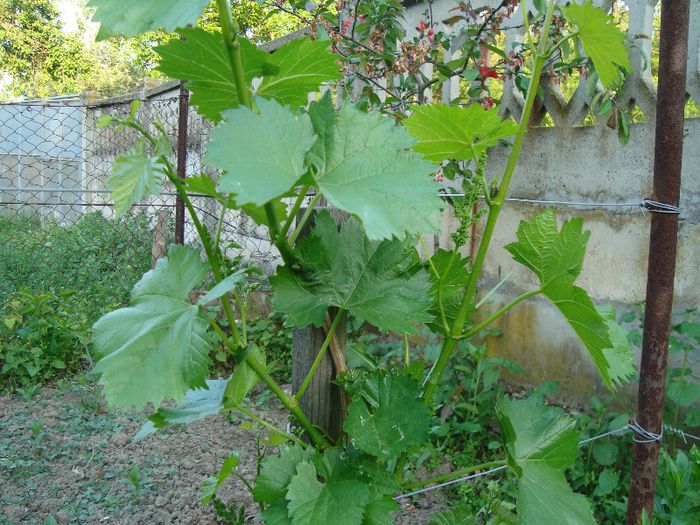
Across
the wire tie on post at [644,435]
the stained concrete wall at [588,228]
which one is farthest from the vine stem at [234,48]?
the stained concrete wall at [588,228]

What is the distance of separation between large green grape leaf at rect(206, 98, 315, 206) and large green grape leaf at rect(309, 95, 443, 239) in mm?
25

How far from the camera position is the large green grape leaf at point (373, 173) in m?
0.51

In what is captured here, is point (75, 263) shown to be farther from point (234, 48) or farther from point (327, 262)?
point (234, 48)

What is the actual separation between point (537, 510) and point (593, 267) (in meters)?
2.15

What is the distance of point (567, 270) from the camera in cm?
75

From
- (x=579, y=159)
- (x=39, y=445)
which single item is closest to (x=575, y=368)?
(x=579, y=159)

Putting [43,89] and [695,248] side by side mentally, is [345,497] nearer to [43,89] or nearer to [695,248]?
[695,248]

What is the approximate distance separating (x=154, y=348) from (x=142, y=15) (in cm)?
30

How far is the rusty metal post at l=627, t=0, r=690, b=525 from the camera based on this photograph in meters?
1.33

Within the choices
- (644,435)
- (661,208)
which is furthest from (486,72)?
(644,435)

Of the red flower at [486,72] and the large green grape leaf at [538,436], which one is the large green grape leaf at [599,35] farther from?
the red flower at [486,72]

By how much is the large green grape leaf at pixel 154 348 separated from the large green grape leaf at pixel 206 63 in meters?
0.18

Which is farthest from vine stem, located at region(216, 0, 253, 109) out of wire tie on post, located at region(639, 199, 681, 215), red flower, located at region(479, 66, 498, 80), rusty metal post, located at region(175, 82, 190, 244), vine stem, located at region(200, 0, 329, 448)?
rusty metal post, located at region(175, 82, 190, 244)

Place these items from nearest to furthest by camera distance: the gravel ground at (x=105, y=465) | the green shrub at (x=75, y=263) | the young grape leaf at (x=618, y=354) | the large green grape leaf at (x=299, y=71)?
the large green grape leaf at (x=299, y=71)
the young grape leaf at (x=618, y=354)
the gravel ground at (x=105, y=465)
the green shrub at (x=75, y=263)
